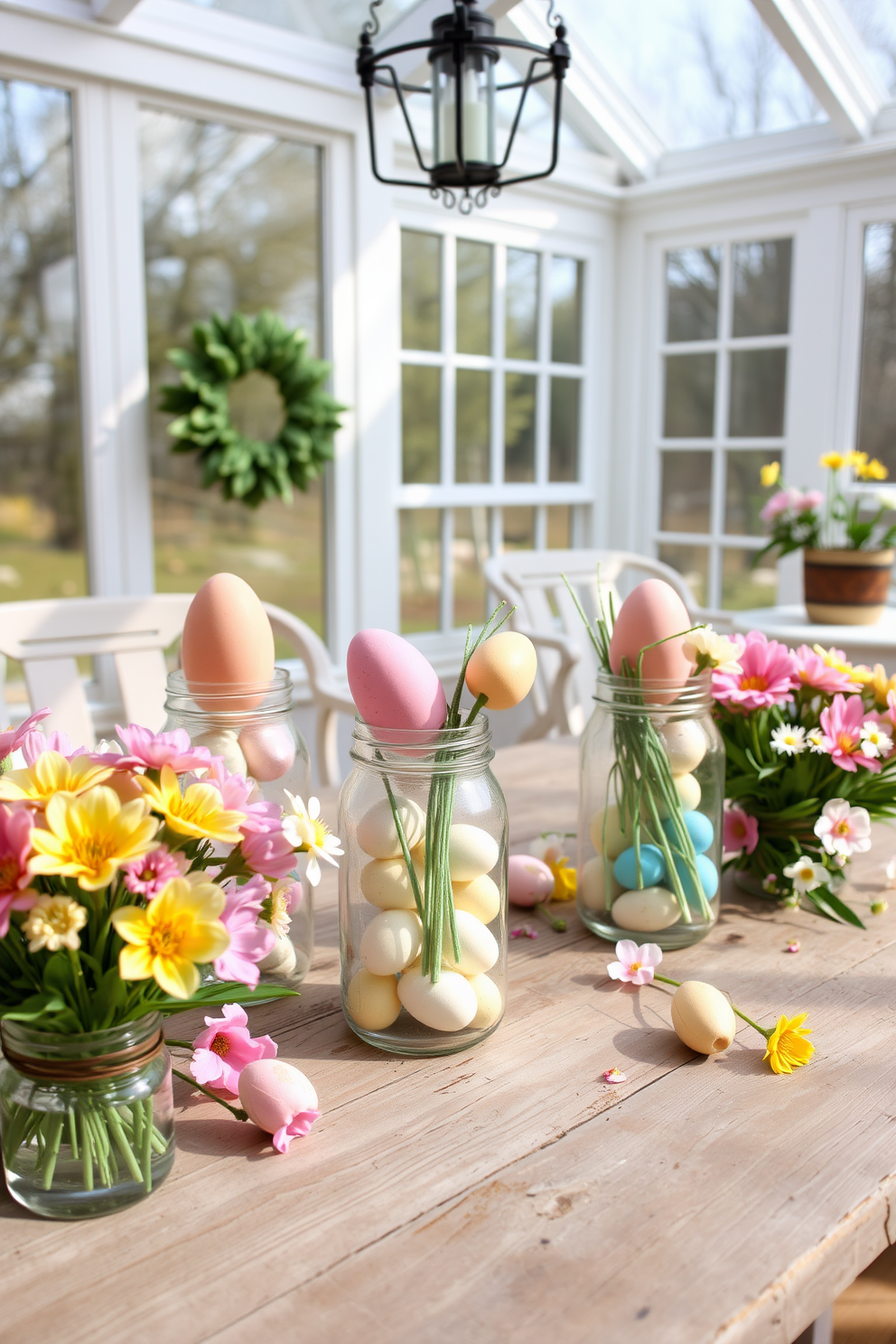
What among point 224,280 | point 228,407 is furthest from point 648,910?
point 224,280

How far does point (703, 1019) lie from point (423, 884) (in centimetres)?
22

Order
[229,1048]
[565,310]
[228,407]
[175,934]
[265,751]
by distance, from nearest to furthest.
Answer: [175,934]
[229,1048]
[265,751]
[228,407]
[565,310]

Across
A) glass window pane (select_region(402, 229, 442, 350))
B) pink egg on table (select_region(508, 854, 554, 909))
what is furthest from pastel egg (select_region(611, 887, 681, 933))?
glass window pane (select_region(402, 229, 442, 350))

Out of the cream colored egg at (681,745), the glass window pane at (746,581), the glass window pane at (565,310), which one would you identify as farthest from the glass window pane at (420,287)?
the cream colored egg at (681,745)

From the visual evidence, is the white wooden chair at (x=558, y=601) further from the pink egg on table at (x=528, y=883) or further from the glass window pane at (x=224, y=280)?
the glass window pane at (x=224, y=280)

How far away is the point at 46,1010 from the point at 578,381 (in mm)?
3540

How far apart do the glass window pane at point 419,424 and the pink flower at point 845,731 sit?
293cm

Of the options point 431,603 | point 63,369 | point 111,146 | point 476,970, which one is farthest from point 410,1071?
point 63,369

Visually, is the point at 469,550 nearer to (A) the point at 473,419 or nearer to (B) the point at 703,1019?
(A) the point at 473,419

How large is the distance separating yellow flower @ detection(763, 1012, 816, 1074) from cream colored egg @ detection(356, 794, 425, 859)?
0.29 meters

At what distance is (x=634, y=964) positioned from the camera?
879mm

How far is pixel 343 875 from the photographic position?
776mm

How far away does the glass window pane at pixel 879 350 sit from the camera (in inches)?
125

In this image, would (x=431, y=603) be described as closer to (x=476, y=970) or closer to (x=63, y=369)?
(x=476, y=970)
